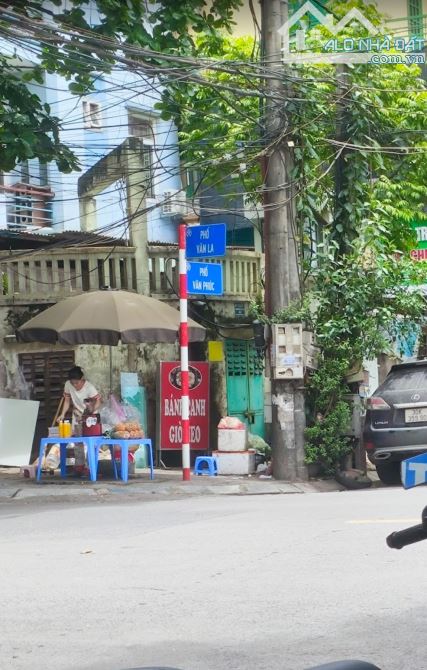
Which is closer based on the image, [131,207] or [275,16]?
[275,16]

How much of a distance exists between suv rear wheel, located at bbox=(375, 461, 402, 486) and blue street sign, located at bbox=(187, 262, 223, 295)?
3.41 metres

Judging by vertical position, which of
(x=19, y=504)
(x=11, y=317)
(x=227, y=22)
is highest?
(x=227, y=22)

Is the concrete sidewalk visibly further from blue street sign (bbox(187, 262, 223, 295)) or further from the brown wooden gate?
the brown wooden gate

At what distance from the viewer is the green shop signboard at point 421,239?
23938 mm

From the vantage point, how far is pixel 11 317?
18.5 m

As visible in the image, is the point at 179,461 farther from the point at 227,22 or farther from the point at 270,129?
the point at 227,22

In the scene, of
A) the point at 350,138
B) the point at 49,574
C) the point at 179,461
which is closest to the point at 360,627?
the point at 49,574

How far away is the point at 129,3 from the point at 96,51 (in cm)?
185

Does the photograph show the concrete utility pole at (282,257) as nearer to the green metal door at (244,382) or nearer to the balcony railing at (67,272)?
the balcony railing at (67,272)

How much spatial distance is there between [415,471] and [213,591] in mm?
3468

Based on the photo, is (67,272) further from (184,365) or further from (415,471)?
(415,471)

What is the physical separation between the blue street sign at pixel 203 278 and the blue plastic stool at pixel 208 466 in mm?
2565

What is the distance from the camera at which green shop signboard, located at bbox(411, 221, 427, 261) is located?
2394 cm

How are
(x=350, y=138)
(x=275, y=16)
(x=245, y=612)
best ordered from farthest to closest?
(x=350, y=138) → (x=275, y=16) → (x=245, y=612)
